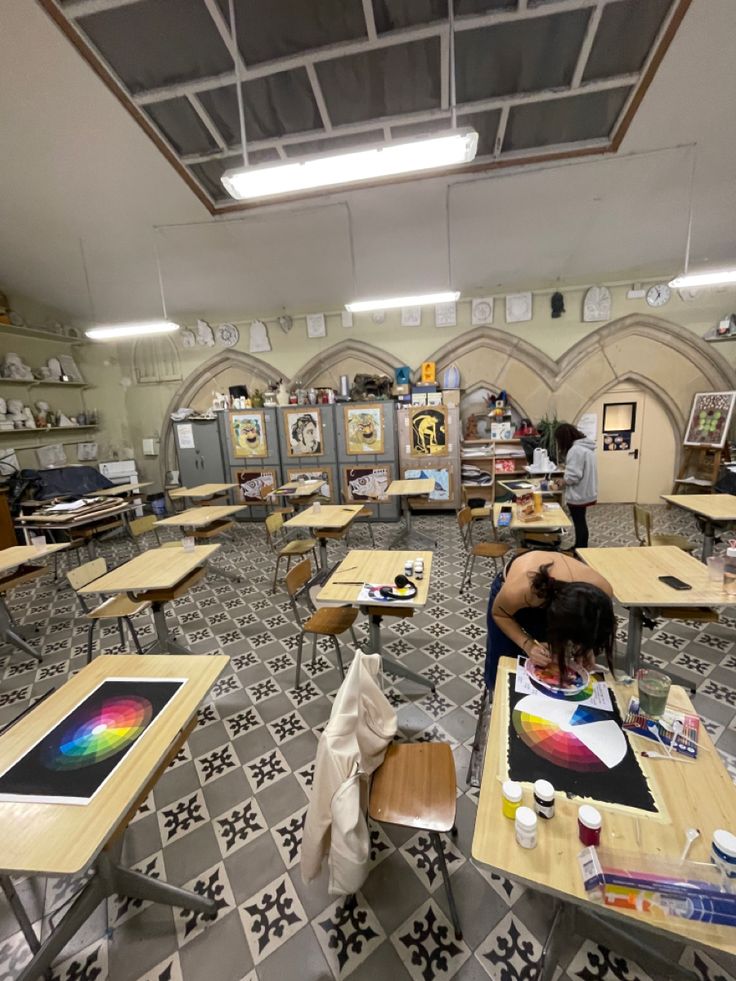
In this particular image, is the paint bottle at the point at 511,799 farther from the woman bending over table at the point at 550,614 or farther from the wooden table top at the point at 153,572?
the wooden table top at the point at 153,572

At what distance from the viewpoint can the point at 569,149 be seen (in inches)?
131

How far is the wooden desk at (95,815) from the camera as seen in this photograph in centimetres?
107

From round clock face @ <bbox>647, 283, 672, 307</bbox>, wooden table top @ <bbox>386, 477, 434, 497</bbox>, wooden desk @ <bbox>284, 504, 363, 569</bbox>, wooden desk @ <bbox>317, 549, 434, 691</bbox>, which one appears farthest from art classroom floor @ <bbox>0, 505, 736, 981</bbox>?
round clock face @ <bbox>647, 283, 672, 307</bbox>

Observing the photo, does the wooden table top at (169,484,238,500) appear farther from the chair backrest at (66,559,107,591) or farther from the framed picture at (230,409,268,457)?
the chair backrest at (66,559,107,591)

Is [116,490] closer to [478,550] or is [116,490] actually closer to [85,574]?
[85,574]

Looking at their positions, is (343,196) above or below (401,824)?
above

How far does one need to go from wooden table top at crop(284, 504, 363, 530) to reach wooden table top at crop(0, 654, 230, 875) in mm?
2412

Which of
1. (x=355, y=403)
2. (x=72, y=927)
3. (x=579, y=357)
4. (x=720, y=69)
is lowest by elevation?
(x=72, y=927)

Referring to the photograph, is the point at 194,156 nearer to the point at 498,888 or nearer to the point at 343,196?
the point at 343,196

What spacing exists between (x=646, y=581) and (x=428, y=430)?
182 inches

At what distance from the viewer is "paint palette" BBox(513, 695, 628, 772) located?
123 centimetres

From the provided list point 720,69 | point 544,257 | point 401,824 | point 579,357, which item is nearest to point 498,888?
point 401,824

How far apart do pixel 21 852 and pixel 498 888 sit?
1.71 m

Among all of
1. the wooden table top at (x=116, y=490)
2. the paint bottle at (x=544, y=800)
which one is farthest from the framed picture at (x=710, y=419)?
the wooden table top at (x=116, y=490)
